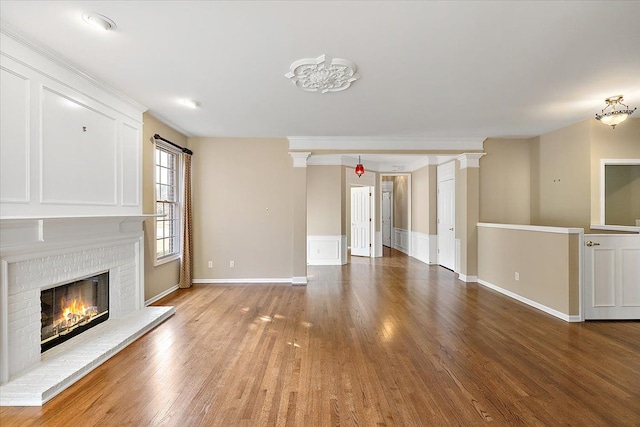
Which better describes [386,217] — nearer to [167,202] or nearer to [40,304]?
[167,202]

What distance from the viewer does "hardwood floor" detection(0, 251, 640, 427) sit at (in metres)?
1.95

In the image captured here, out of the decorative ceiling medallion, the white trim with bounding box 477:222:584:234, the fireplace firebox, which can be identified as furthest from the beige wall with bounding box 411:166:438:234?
the fireplace firebox

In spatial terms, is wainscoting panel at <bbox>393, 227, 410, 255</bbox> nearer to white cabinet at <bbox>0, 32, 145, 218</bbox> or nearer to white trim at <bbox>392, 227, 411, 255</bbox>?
white trim at <bbox>392, 227, 411, 255</bbox>

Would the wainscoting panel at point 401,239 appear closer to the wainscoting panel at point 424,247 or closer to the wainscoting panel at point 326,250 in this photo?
the wainscoting panel at point 424,247

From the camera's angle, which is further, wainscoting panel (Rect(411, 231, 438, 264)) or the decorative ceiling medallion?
wainscoting panel (Rect(411, 231, 438, 264))

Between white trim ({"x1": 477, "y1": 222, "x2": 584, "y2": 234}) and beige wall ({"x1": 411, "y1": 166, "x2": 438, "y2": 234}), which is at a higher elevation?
beige wall ({"x1": 411, "y1": 166, "x2": 438, "y2": 234})

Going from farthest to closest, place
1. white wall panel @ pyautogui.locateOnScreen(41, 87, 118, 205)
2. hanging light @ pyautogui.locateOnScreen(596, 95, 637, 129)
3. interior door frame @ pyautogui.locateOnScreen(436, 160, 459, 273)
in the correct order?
interior door frame @ pyautogui.locateOnScreen(436, 160, 459, 273)
hanging light @ pyautogui.locateOnScreen(596, 95, 637, 129)
white wall panel @ pyautogui.locateOnScreen(41, 87, 118, 205)

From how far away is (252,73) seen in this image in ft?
9.93

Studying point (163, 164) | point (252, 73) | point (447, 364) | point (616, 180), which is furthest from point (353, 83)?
point (616, 180)

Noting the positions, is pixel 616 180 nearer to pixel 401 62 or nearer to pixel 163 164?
pixel 401 62

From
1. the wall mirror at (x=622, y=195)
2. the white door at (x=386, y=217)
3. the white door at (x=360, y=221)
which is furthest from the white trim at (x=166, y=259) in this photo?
the white door at (x=386, y=217)

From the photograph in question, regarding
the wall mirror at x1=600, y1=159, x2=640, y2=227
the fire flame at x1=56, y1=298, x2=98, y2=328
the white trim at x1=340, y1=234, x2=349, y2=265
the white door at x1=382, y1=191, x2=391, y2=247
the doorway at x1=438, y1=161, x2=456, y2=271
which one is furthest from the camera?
the white door at x1=382, y1=191, x2=391, y2=247

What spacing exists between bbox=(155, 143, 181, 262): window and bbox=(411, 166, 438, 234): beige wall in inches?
220

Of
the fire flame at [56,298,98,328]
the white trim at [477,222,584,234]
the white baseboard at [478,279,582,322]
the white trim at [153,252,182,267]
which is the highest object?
the white trim at [477,222,584,234]
